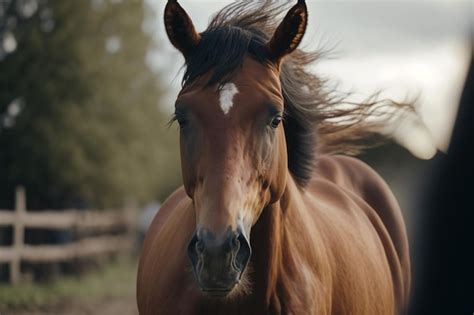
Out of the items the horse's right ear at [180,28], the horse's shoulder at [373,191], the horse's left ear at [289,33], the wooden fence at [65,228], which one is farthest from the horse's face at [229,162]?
the wooden fence at [65,228]

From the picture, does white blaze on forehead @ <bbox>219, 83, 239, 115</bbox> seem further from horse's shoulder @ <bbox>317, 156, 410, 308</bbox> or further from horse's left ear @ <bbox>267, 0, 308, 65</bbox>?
horse's shoulder @ <bbox>317, 156, 410, 308</bbox>

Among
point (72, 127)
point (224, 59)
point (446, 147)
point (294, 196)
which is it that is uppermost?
point (224, 59)

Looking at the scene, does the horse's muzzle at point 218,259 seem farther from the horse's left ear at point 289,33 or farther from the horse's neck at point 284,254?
the horse's left ear at point 289,33

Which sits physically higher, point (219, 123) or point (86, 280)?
point (219, 123)

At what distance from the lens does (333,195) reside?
510cm

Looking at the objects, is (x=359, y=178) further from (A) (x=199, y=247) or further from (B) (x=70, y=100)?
(B) (x=70, y=100)

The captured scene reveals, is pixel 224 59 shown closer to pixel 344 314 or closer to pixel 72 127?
pixel 344 314

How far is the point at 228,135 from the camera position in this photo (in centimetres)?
301

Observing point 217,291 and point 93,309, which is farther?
point 93,309

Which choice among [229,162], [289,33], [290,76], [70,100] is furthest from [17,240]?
[229,162]

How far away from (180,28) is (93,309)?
→ 29.0 feet

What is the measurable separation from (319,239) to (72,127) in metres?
14.5

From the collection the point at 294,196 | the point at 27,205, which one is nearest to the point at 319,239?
the point at 294,196

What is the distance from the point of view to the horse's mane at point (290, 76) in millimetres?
3320
